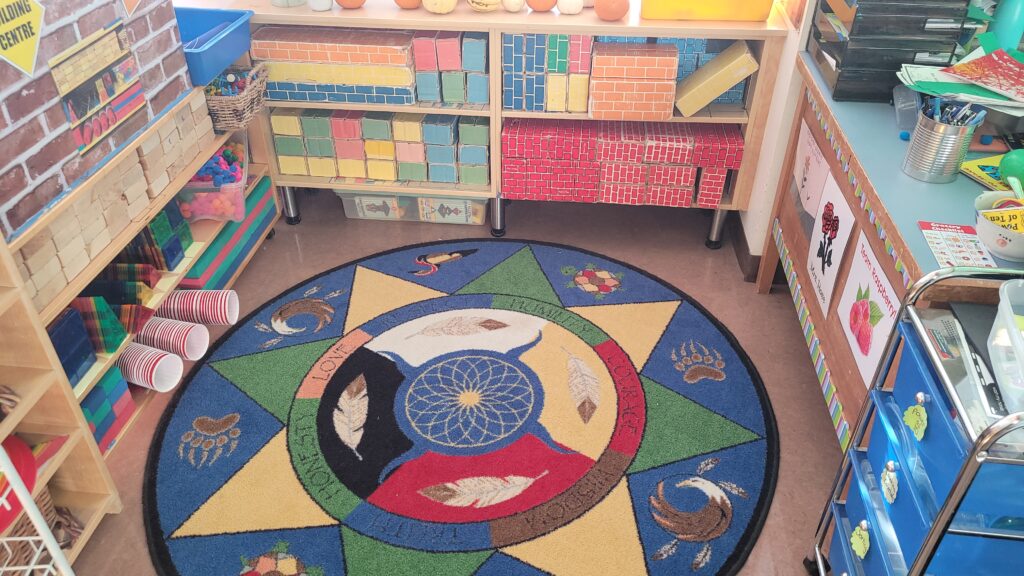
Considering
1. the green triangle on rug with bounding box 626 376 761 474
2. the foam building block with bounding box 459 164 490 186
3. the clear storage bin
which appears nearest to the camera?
the clear storage bin

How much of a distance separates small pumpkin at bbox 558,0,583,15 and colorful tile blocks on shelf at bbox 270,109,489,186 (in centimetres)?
56

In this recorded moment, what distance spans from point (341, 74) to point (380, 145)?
0.34 meters

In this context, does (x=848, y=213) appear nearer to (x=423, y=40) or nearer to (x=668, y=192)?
(x=668, y=192)

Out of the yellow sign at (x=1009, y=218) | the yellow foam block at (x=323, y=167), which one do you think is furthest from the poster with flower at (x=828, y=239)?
the yellow foam block at (x=323, y=167)

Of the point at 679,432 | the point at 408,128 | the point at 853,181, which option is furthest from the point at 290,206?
the point at 853,181

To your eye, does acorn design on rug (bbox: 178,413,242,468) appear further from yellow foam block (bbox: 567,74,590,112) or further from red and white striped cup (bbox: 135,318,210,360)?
yellow foam block (bbox: 567,74,590,112)

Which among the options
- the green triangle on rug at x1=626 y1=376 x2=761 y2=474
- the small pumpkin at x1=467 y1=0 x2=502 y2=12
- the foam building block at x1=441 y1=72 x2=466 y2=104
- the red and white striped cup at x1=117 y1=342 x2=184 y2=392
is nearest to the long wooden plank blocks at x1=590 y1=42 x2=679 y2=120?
the small pumpkin at x1=467 y1=0 x2=502 y2=12

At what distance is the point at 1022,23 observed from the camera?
220 centimetres

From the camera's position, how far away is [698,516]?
228 cm

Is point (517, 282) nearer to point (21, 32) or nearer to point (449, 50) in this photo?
point (449, 50)

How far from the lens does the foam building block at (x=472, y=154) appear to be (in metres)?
3.34

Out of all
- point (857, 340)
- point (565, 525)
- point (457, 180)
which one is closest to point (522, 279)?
point (457, 180)

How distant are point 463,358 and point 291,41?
143cm

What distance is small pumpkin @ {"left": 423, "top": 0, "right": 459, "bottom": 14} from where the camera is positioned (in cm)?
303
